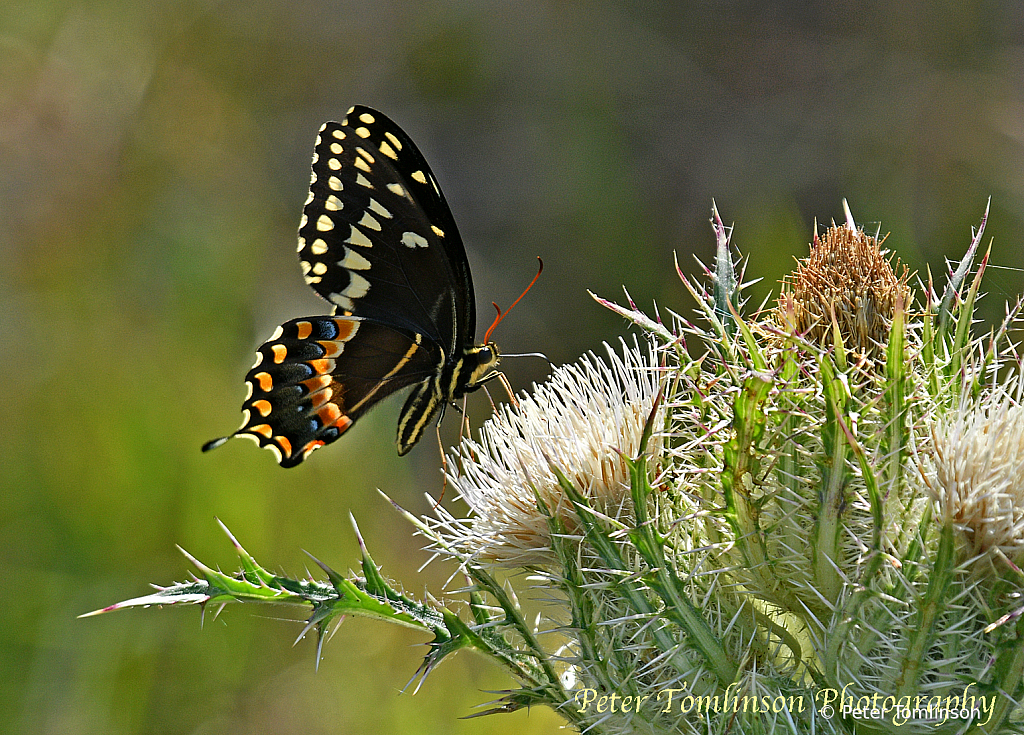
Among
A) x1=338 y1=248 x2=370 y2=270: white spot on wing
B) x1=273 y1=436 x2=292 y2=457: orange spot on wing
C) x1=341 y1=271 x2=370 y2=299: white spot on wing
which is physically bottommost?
x1=273 y1=436 x2=292 y2=457: orange spot on wing

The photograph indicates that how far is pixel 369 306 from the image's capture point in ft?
10.6

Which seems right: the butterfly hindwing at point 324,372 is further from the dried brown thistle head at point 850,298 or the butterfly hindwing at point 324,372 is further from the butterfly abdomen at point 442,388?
the dried brown thistle head at point 850,298

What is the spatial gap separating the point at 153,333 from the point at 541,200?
416 cm

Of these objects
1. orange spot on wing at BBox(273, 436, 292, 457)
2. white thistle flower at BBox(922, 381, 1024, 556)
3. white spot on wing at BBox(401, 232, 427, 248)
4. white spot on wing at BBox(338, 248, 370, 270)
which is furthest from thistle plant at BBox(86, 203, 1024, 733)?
white spot on wing at BBox(338, 248, 370, 270)

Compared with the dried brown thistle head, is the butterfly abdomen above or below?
below

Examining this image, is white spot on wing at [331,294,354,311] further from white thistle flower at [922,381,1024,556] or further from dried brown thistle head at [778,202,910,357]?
white thistle flower at [922,381,1024,556]

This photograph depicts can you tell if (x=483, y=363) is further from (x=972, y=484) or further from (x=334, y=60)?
(x=334, y=60)

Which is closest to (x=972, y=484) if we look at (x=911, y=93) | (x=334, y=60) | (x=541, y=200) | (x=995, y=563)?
(x=995, y=563)

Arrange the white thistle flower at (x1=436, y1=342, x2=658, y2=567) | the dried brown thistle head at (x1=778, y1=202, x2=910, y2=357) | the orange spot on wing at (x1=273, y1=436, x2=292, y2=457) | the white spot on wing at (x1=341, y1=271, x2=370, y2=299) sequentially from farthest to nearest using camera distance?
the white spot on wing at (x1=341, y1=271, x2=370, y2=299) → the orange spot on wing at (x1=273, y1=436, x2=292, y2=457) → the white thistle flower at (x1=436, y1=342, x2=658, y2=567) → the dried brown thistle head at (x1=778, y1=202, x2=910, y2=357)

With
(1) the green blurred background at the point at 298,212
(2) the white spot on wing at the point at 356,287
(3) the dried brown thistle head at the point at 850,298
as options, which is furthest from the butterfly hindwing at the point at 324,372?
(3) the dried brown thistle head at the point at 850,298

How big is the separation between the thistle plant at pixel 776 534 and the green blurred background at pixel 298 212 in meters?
1.00

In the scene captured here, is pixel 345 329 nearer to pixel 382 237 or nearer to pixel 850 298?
pixel 382 237

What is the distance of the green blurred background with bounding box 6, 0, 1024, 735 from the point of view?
150 inches

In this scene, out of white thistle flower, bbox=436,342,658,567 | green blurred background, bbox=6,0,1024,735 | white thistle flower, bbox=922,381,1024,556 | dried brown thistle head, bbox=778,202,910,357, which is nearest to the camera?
white thistle flower, bbox=922,381,1024,556
